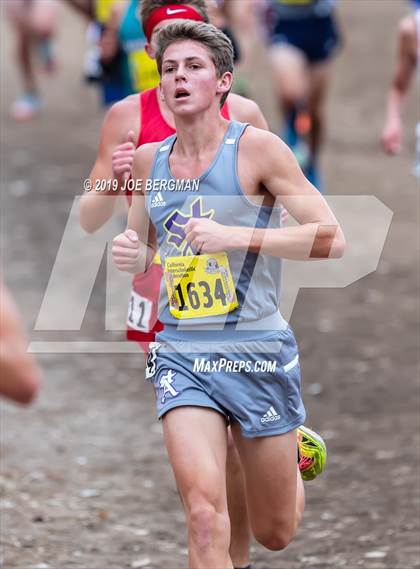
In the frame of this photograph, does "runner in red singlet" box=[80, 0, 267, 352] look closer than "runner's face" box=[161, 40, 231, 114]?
No

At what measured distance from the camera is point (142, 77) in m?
9.11

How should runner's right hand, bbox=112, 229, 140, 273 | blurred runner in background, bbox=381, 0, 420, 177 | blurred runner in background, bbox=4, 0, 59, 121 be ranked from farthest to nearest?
1. blurred runner in background, bbox=4, 0, 59, 121
2. blurred runner in background, bbox=381, 0, 420, 177
3. runner's right hand, bbox=112, 229, 140, 273

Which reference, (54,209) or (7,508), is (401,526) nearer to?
(7,508)

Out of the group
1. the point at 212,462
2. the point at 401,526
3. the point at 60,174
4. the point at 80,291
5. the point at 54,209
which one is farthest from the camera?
the point at 60,174

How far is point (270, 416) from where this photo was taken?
441cm

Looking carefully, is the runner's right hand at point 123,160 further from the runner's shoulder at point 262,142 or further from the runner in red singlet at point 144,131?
the runner's shoulder at point 262,142

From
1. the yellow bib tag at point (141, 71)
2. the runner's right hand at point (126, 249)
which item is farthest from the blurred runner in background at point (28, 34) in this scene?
the runner's right hand at point (126, 249)

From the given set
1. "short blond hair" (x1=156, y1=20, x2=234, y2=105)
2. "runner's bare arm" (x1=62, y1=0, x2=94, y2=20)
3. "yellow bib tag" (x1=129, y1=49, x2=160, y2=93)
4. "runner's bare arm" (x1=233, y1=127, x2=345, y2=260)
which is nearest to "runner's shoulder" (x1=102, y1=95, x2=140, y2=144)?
"short blond hair" (x1=156, y1=20, x2=234, y2=105)

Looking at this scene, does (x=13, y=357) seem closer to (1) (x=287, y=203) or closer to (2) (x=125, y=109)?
(1) (x=287, y=203)

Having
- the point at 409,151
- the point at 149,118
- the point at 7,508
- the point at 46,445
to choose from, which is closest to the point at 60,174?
the point at 409,151

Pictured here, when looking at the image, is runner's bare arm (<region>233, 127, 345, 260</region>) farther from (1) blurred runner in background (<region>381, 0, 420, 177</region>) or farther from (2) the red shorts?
(1) blurred runner in background (<region>381, 0, 420, 177</region>)

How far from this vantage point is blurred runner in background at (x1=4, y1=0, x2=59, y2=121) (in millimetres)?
15664

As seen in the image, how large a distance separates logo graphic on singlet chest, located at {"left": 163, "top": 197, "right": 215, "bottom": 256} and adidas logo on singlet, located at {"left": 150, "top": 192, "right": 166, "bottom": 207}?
49mm

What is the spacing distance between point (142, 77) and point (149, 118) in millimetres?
4096
